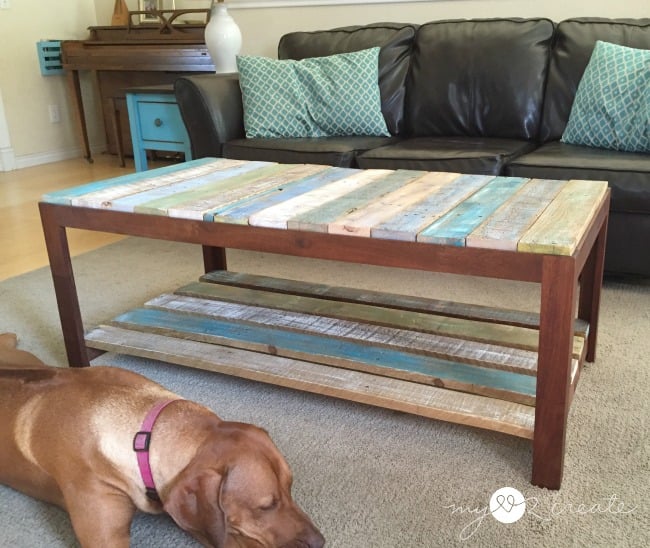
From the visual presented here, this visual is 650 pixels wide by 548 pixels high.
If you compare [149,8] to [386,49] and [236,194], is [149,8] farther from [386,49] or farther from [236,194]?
[236,194]

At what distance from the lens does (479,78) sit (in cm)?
274

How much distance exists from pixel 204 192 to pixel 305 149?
38.3 inches

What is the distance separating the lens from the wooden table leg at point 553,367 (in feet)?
3.69

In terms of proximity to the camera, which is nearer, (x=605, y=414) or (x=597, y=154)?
(x=605, y=414)

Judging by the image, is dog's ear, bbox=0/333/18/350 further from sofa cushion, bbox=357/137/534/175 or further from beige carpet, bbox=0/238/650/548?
sofa cushion, bbox=357/137/534/175

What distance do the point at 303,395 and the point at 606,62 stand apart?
1.70 metres

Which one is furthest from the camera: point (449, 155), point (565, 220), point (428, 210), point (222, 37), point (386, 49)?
point (222, 37)

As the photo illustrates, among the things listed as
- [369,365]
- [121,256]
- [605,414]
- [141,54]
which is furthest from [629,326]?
[141,54]

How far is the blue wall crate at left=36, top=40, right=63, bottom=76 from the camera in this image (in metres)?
4.68

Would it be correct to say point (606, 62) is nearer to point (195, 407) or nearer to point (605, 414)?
point (605, 414)

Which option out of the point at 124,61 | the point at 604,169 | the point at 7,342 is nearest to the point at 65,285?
the point at 7,342

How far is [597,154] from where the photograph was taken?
226 centimetres

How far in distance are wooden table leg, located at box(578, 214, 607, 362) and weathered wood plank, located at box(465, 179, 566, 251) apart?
197 mm

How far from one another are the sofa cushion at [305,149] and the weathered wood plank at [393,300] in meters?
Result: 0.60
